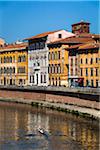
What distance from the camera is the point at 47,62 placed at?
86938mm

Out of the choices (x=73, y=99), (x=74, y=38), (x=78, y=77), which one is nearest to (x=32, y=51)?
(x=74, y=38)

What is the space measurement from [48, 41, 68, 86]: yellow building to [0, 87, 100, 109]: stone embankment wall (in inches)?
263

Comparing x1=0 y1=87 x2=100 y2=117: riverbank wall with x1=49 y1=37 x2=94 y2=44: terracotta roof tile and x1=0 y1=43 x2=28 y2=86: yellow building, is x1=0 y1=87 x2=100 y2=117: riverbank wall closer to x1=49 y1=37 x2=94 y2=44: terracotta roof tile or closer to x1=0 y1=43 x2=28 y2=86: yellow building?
x1=0 y1=43 x2=28 y2=86: yellow building

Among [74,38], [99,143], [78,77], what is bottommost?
[99,143]

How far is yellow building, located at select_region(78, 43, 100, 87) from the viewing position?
231ft

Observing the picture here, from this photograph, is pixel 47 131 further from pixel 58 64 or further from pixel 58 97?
pixel 58 64

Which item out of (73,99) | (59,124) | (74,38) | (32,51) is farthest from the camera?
(32,51)

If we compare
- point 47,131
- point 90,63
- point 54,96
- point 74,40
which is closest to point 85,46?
point 90,63

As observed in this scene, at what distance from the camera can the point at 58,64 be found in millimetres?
82750

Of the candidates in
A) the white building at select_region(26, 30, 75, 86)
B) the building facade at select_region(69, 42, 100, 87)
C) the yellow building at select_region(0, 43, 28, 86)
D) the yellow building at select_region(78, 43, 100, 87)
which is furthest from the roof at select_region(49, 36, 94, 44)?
the yellow building at select_region(0, 43, 28, 86)

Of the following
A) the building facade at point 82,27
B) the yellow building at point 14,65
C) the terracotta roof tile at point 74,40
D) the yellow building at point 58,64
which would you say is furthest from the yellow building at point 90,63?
the building facade at point 82,27

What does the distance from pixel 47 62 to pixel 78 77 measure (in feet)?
40.7

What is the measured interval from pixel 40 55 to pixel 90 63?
18843 mm

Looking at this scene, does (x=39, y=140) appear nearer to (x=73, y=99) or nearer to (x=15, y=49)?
(x=73, y=99)
